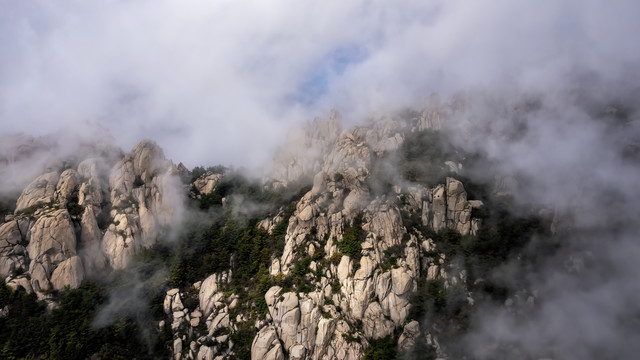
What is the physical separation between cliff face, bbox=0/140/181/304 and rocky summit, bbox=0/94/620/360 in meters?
0.38

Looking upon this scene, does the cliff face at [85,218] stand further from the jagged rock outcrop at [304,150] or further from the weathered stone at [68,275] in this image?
the jagged rock outcrop at [304,150]

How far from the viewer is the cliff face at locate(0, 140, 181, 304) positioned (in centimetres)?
7550

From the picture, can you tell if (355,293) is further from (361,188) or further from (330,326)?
(361,188)

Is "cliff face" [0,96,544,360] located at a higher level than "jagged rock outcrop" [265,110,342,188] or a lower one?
lower

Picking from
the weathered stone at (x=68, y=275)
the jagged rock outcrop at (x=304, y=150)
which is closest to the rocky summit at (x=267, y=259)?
the weathered stone at (x=68, y=275)

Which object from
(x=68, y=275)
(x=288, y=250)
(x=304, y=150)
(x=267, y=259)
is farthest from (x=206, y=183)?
(x=68, y=275)

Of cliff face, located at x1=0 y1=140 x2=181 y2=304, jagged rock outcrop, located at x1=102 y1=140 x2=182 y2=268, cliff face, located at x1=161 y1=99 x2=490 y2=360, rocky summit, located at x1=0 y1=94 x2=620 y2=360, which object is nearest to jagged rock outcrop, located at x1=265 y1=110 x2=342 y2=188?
rocky summit, located at x1=0 y1=94 x2=620 y2=360

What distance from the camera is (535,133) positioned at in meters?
108

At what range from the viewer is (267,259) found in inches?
3516

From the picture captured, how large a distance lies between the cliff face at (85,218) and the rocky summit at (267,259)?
38 centimetres

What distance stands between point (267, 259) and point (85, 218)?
2055 inches

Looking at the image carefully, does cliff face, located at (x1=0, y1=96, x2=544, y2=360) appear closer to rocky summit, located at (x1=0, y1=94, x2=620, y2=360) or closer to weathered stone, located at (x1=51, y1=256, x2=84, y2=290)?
weathered stone, located at (x1=51, y1=256, x2=84, y2=290)

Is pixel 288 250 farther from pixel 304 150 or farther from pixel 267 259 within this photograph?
pixel 304 150

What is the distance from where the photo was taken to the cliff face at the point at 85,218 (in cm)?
7550
